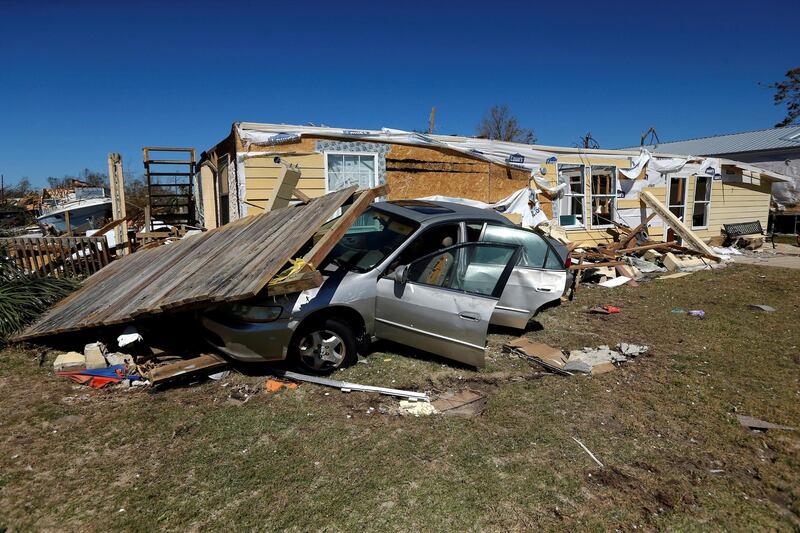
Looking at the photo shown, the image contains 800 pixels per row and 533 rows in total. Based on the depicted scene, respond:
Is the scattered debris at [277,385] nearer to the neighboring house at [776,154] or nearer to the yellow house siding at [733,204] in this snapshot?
the yellow house siding at [733,204]

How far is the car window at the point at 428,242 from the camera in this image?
4996 mm

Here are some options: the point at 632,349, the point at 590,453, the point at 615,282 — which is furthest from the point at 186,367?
the point at 615,282

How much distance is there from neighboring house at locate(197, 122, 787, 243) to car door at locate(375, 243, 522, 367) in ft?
10.0

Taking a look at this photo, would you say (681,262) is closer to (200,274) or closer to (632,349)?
(632,349)

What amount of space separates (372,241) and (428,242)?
2.14 feet

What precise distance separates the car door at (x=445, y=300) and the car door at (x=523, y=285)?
0.91 meters

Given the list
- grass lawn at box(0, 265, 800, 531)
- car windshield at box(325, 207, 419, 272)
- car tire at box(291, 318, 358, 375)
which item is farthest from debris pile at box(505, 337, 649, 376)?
car tire at box(291, 318, 358, 375)

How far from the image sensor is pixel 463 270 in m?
4.79

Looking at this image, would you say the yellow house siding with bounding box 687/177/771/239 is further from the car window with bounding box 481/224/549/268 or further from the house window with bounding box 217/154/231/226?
the house window with bounding box 217/154/231/226

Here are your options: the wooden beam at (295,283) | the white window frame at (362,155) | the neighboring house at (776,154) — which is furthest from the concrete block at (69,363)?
the neighboring house at (776,154)

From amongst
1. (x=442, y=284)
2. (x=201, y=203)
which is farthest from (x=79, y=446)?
(x=201, y=203)

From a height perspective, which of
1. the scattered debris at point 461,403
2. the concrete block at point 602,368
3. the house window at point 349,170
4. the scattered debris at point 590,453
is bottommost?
the scattered debris at point 590,453

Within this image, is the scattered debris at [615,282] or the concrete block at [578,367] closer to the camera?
the concrete block at [578,367]

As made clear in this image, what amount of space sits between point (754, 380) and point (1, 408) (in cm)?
705
